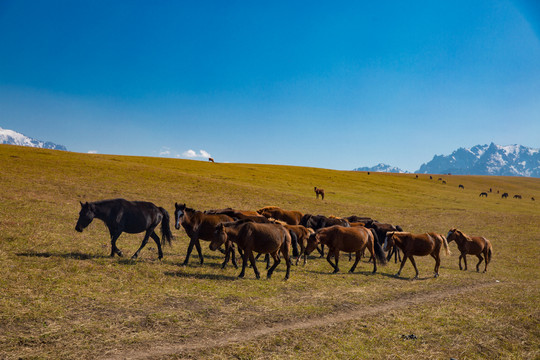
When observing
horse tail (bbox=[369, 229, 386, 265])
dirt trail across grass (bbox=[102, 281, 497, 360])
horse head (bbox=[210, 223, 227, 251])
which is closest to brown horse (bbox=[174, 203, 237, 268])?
horse head (bbox=[210, 223, 227, 251])

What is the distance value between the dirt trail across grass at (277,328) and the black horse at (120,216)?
689cm

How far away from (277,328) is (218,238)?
167 inches

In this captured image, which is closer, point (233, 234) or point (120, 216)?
point (233, 234)

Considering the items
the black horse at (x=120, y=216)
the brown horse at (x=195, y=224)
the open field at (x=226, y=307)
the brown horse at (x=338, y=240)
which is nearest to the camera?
the open field at (x=226, y=307)

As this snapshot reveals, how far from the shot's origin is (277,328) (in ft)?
24.7

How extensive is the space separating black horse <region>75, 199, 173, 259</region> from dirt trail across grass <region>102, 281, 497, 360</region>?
6894mm

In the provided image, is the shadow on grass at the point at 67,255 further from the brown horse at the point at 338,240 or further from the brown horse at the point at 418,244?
the brown horse at the point at 418,244

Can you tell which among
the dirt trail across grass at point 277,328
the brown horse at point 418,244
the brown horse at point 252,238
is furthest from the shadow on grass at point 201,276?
the brown horse at point 418,244

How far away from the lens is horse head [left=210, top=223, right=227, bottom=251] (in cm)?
1072

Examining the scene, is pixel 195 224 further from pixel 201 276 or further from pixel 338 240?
pixel 338 240

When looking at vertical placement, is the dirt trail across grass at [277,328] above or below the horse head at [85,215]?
below

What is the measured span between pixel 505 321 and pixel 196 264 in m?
10.9

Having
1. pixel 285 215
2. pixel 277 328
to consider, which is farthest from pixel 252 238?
pixel 285 215

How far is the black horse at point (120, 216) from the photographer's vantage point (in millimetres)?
12141
